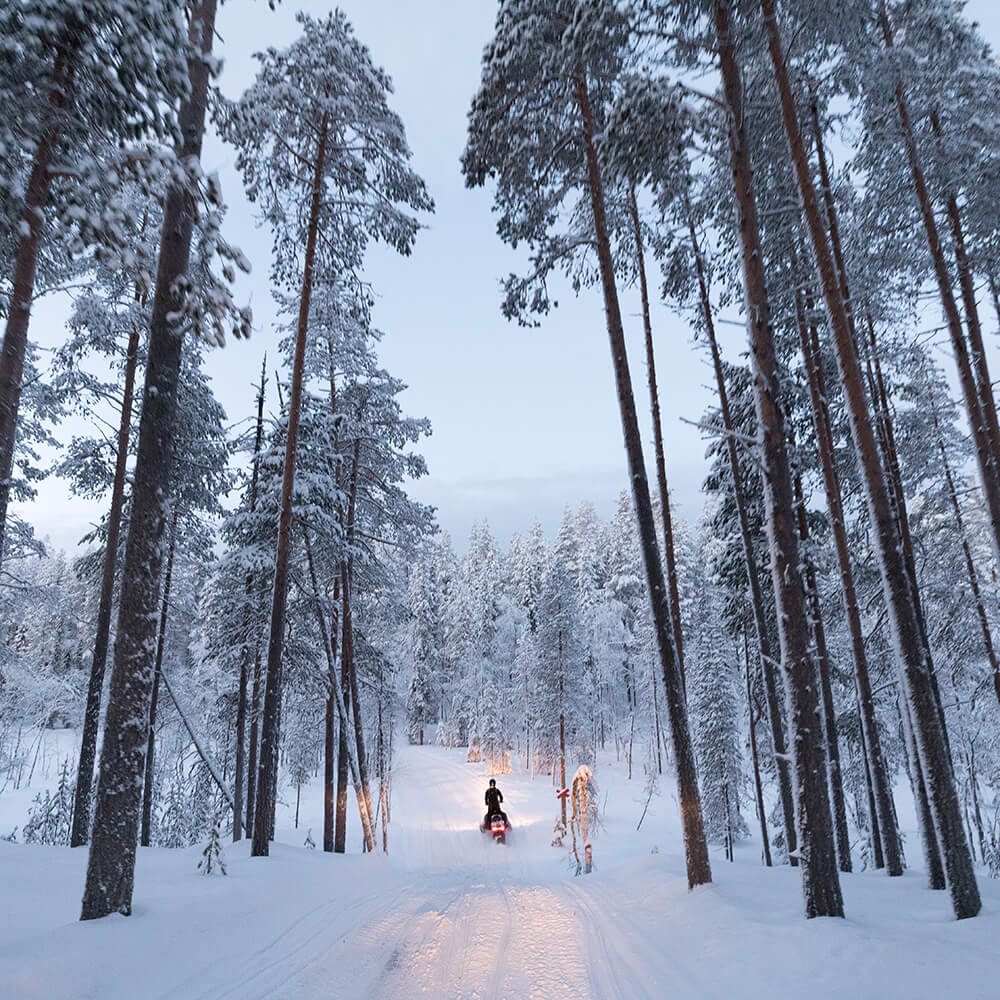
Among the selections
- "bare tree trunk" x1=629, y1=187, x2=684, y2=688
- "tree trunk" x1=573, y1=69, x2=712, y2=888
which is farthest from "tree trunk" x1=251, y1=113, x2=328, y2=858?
"bare tree trunk" x1=629, y1=187, x2=684, y2=688

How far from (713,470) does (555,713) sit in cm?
2246

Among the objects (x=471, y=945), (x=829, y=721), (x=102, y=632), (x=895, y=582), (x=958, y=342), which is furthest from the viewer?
(x=102, y=632)

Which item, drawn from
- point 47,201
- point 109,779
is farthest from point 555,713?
point 47,201

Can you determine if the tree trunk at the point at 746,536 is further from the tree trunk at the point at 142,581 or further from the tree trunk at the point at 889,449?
the tree trunk at the point at 142,581

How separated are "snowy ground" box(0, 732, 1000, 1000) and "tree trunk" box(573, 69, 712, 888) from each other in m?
0.69

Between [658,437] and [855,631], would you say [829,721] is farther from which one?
[658,437]

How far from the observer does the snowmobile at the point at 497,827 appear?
819 inches

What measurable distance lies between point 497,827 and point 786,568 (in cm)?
1832

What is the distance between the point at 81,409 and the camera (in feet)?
45.9

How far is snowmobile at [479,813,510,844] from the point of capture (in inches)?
819

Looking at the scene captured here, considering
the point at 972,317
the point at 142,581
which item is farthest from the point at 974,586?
the point at 142,581

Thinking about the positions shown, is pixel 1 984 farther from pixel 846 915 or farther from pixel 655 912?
pixel 846 915

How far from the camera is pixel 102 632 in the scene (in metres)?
12.5

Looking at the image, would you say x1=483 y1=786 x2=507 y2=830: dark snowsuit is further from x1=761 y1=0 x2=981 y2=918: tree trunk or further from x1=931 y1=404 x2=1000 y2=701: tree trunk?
x1=761 y1=0 x2=981 y2=918: tree trunk
